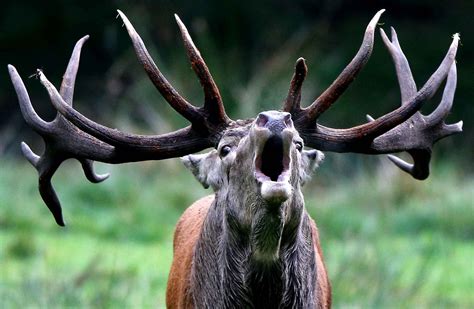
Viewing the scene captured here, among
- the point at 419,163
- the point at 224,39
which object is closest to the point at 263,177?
the point at 419,163

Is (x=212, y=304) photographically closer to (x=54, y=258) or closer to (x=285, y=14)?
(x=54, y=258)

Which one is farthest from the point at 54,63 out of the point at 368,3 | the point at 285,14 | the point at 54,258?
the point at 54,258

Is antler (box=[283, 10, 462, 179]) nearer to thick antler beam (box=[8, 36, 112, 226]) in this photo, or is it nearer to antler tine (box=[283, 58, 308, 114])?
antler tine (box=[283, 58, 308, 114])

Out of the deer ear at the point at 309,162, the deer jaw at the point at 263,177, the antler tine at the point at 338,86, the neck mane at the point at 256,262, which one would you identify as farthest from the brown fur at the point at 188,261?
the antler tine at the point at 338,86

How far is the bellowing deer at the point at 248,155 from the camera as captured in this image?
6801 mm

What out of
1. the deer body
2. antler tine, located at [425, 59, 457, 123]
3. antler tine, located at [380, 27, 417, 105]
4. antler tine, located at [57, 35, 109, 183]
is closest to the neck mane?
the deer body

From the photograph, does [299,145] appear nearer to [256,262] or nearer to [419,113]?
[256,262]

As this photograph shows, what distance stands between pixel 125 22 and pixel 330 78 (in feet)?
62.9

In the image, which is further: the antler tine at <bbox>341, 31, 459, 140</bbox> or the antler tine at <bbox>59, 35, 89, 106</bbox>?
the antler tine at <bbox>59, 35, 89, 106</bbox>

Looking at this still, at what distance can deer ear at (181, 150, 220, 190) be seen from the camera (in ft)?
24.7

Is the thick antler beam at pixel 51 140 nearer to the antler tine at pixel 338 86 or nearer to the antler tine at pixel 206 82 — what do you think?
the antler tine at pixel 206 82

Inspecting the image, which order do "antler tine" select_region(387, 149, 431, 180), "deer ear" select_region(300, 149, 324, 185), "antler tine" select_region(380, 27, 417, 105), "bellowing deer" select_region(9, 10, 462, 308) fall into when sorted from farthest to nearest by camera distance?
"antler tine" select_region(380, 27, 417, 105) → "antler tine" select_region(387, 149, 431, 180) → "deer ear" select_region(300, 149, 324, 185) → "bellowing deer" select_region(9, 10, 462, 308)

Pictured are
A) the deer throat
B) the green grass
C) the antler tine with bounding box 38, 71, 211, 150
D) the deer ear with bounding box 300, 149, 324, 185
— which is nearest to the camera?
the deer throat

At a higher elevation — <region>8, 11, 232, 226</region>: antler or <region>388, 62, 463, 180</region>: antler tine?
<region>388, 62, 463, 180</region>: antler tine
